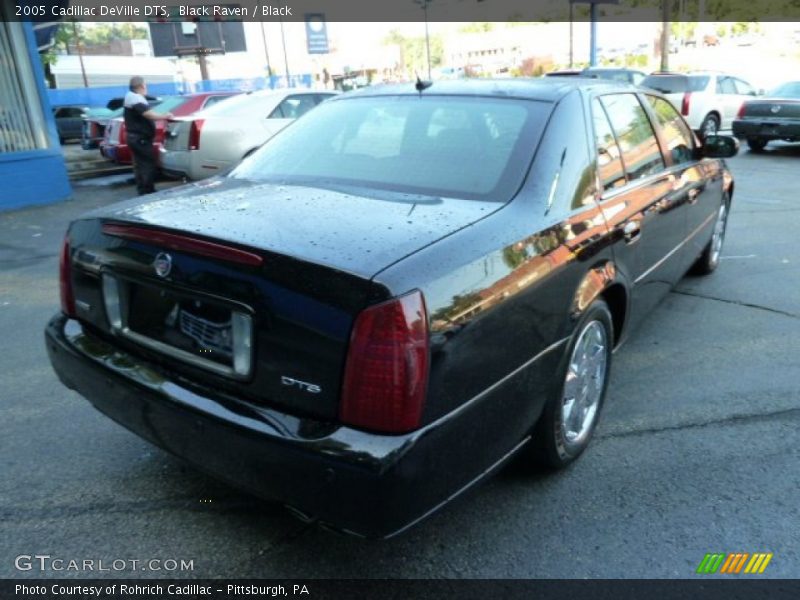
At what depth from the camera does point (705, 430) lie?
3.15 m

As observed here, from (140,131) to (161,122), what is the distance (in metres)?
0.88

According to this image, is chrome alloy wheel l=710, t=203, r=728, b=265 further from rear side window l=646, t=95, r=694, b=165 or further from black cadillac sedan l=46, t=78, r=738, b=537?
black cadillac sedan l=46, t=78, r=738, b=537

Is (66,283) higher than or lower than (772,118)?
higher

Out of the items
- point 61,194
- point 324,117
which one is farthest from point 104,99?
point 324,117

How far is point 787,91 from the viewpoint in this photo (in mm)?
13984

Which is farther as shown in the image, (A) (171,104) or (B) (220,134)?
(A) (171,104)

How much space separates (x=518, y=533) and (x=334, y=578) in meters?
Answer: 0.70

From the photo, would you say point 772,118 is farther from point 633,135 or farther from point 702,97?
point 633,135

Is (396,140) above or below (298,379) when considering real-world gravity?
above

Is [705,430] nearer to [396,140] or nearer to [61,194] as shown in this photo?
[396,140]

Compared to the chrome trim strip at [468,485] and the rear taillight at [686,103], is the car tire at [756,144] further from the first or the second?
the chrome trim strip at [468,485]

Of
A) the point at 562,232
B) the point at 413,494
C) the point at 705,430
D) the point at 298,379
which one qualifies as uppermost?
the point at 562,232

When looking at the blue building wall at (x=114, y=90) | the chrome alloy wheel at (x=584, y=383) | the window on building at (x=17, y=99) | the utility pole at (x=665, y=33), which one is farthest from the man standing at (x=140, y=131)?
the blue building wall at (x=114, y=90)

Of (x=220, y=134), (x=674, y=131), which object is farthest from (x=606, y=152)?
(x=220, y=134)
